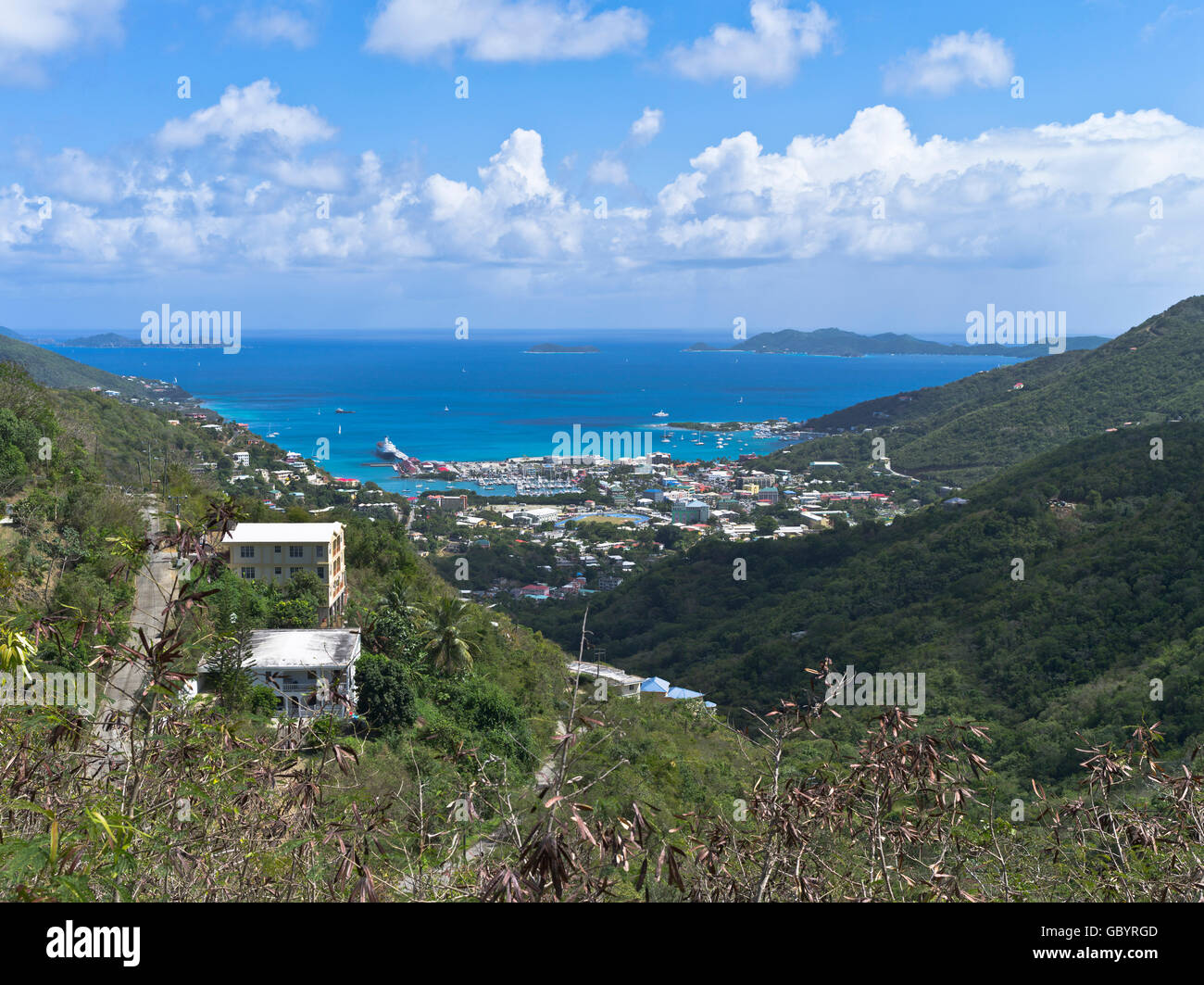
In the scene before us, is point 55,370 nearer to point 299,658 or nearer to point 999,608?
point 299,658

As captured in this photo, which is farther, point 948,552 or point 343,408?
point 343,408

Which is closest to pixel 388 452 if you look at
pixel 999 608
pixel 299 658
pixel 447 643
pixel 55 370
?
pixel 55 370

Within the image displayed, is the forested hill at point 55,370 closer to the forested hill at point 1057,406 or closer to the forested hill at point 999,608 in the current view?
the forested hill at point 999,608

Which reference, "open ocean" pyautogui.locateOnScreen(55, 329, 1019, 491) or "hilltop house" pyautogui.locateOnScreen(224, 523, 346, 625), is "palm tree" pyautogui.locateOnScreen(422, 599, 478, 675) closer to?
"hilltop house" pyautogui.locateOnScreen(224, 523, 346, 625)

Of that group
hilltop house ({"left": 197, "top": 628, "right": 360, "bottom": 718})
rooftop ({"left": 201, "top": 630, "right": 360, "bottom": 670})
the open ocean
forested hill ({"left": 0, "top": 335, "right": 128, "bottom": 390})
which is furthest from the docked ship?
hilltop house ({"left": 197, "top": 628, "right": 360, "bottom": 718})
